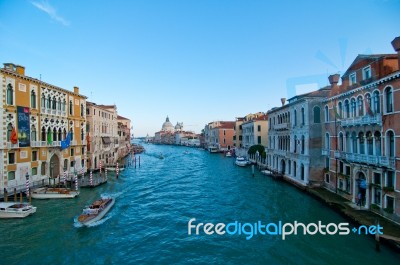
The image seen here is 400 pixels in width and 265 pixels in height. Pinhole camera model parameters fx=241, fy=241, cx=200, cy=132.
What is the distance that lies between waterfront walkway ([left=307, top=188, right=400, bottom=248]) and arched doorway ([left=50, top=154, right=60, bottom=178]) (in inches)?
1013

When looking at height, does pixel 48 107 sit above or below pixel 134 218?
above

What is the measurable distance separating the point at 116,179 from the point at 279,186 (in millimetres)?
19628

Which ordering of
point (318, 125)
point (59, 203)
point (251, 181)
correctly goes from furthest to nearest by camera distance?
point (251, 181) < point (318, 125) < point (59, 203)

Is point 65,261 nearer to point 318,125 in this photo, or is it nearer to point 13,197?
point 13,197

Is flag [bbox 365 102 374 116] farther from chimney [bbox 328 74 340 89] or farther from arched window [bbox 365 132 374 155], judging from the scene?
chimney [bbox 328 74 340 89]

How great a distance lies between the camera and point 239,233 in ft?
47.5

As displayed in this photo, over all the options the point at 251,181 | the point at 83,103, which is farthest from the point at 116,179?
the point at 251,181

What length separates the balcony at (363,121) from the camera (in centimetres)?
1395

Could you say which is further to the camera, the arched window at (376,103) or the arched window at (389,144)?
the arched window at (376,103)

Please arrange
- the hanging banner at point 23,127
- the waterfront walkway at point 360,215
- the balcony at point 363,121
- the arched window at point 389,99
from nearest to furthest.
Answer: the waterfront walkway at point 360,215 → the arched window at point 389,99 → the balcony at point 363,121 → the hanging banner at point 23,127

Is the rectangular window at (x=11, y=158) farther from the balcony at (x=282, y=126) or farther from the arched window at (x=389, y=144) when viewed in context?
the arched window at (x=389, y=144)

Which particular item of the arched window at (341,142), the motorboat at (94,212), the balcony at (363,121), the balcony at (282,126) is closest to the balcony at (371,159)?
the arched window at (341,142)

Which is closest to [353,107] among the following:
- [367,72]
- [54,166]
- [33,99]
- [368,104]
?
[368,104]

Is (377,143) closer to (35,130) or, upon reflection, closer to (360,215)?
(360,215)
